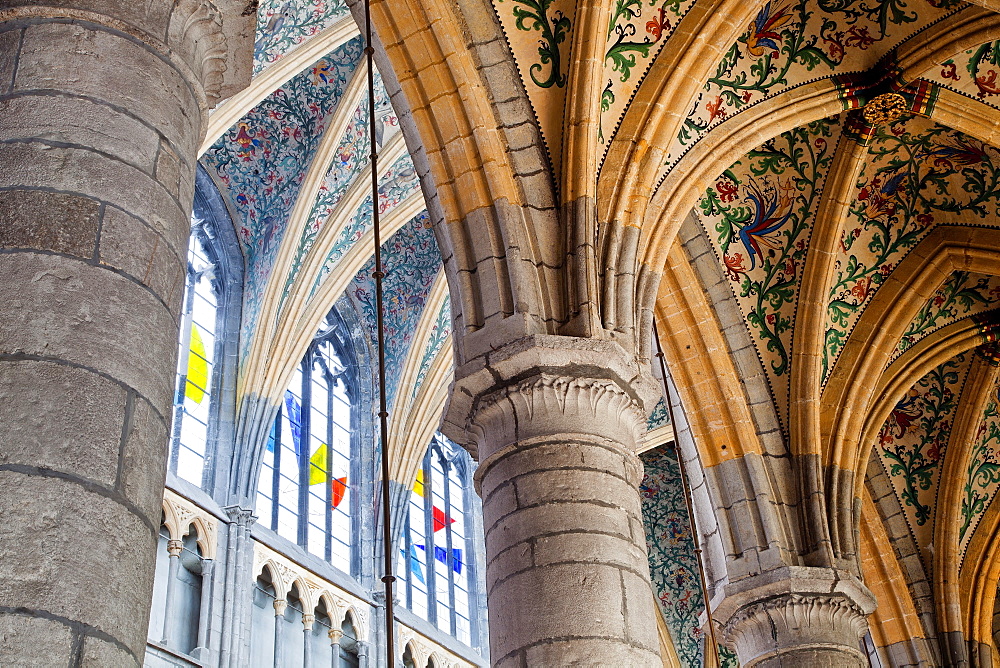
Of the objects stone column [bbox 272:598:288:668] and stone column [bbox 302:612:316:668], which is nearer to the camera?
stone column [bbox 272:598:288:668]

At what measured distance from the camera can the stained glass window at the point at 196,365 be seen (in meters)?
11.0

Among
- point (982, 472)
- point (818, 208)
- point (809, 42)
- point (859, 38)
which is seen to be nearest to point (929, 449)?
point (982, 472)

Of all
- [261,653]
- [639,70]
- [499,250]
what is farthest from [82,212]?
[261,653]

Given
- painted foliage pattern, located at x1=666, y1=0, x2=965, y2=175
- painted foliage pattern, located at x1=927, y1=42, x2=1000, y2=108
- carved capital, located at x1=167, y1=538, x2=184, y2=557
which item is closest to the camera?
painted foliage pattern, located at x1=666, y1=0, x2=965, y2=175

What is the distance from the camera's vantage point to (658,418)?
44.9 feet

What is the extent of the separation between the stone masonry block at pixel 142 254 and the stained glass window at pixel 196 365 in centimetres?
817

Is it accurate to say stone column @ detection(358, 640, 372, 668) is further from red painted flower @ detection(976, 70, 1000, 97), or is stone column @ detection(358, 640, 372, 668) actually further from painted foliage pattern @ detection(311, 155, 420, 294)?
red painted flower @ detection(976, 70, 1000, 97)

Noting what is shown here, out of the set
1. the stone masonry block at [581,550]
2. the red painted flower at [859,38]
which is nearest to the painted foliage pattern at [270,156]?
the red painted flower at [859,38]

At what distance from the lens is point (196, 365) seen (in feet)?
38.0

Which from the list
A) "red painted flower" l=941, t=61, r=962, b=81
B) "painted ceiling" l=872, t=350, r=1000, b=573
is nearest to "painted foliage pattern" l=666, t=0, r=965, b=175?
"red painted flower" l=941, t=61, r=962, b=81

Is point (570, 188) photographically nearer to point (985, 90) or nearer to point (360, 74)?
point (985, 90)

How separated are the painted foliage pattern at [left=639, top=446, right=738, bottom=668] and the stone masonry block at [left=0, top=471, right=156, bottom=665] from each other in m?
12.4

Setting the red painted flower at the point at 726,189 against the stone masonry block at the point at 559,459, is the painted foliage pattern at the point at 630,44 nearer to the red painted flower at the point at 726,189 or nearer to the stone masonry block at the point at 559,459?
the red painted flower at the point at 726,189

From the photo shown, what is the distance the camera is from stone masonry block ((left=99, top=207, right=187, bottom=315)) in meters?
2.61
